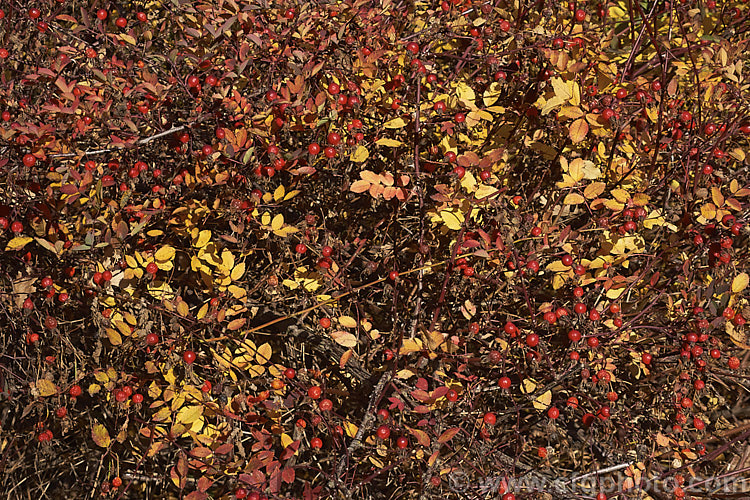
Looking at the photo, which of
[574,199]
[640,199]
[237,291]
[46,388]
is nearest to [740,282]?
[640,199]

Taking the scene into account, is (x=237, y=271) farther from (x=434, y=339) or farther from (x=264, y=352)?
(x=434, y=339)

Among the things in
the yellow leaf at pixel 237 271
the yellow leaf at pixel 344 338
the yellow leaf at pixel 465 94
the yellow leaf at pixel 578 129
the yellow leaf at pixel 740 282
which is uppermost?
the yellow leaf at pixel 578 129

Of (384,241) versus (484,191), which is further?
(384,241)

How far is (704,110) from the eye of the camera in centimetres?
177

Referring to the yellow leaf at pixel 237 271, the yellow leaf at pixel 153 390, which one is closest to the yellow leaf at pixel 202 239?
the yellow leaf at pixel 237 271

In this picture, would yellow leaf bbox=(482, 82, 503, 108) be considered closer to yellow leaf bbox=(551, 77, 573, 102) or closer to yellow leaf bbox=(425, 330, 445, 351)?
yellow leaf bbox=(551, 77, 573, 102)

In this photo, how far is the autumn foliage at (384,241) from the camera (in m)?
1.52

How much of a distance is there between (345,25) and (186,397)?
985 millimetres

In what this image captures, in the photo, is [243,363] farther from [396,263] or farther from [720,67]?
[720,67]

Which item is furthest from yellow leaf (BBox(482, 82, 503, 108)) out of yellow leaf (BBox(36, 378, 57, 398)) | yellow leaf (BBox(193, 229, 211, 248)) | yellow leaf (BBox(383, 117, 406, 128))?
yellow leaf (BBox(36, 378, 57, 398))

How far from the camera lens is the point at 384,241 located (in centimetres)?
188

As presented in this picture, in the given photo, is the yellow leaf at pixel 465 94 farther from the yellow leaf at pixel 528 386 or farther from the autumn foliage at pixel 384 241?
the yellow leaf at pixel 528 386

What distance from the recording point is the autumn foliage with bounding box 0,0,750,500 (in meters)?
1.52

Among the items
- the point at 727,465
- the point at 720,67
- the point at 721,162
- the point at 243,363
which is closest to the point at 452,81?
the point at 720,67
